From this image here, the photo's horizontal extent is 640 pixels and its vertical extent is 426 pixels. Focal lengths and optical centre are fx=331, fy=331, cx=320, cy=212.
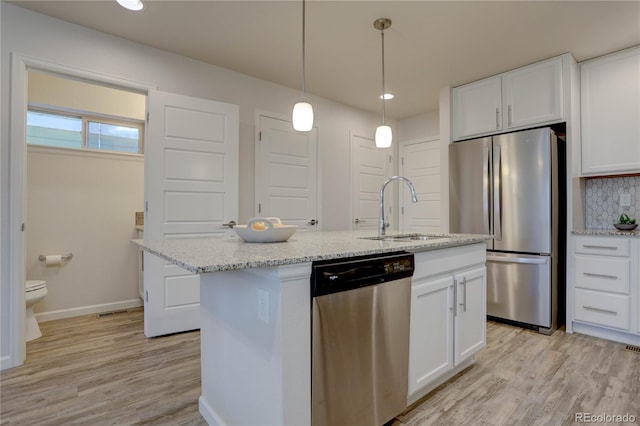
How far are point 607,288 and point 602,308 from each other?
0.17 metres

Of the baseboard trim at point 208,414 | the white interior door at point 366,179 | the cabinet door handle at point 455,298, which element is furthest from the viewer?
the white interior door at point 366,179

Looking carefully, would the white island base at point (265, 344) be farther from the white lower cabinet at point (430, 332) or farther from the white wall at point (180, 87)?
the white wall at point (180, 87)

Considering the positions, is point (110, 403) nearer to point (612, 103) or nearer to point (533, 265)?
point (533, 265)

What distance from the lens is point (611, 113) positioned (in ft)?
9.55

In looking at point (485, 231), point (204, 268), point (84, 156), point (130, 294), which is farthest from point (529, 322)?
point (84, 156)

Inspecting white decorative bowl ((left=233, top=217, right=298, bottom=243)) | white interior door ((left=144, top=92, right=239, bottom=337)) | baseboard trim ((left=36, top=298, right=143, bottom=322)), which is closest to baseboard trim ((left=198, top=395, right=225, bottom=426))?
white decorative bowl ((left=233, top=217, right=298, bottom=243))

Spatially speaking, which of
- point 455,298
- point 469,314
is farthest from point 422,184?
point 455,298

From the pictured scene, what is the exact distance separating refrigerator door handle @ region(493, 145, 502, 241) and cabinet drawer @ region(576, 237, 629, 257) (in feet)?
2.02

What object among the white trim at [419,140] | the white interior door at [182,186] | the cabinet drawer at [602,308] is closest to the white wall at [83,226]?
the white interior door at [182,186]

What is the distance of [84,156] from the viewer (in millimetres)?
3445

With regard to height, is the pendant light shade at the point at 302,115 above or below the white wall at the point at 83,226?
above

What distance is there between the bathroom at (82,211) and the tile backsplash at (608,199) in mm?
4723

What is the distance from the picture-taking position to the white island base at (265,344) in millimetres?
1159

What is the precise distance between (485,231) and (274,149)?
7.64 ft
